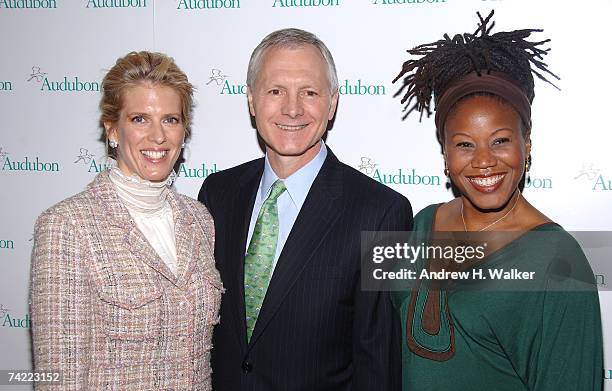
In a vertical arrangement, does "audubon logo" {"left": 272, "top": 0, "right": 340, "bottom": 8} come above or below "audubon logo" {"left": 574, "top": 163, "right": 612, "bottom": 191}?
above

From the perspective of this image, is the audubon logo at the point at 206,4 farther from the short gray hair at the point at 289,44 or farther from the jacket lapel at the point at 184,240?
the jacket lapel at the point at 184,240

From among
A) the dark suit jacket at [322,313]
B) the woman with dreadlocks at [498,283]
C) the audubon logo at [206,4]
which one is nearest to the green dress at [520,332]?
the woman with dreadlocks at [498,283]

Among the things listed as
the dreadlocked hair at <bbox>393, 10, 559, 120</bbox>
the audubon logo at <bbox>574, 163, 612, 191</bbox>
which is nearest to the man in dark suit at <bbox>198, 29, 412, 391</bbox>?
the dreadlocked hair at <bbox>393, 10, 559, 120</bbox>

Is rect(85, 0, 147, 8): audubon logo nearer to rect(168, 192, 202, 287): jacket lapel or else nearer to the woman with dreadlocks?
rect(168, 192, 202, 287): jacket lapel

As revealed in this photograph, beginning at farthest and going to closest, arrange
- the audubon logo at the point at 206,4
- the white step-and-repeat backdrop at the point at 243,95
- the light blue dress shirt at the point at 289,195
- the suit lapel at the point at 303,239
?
1. the audubon logo at the point at 206,4
2. the white step-and-repeat backdrop at the point at 243,95
3. the light blue dress shirt at the point at 289,195
4. the suit lapel at the point at 303,239

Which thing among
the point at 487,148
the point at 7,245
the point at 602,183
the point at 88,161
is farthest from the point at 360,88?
the point at 7,245

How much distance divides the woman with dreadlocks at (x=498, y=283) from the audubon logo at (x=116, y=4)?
1735mm

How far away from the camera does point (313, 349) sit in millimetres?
2197

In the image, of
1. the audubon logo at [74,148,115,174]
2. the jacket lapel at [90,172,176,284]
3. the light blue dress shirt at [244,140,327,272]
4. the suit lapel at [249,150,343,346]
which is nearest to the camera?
the jacket lapel at [90,172,176,284]

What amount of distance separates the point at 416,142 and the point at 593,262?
980 millimetres

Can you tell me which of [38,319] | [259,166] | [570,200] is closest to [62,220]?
[38,319]

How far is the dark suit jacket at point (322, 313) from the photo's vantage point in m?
2.19

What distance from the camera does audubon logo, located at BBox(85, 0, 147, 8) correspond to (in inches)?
129

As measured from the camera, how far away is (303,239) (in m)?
2.22
